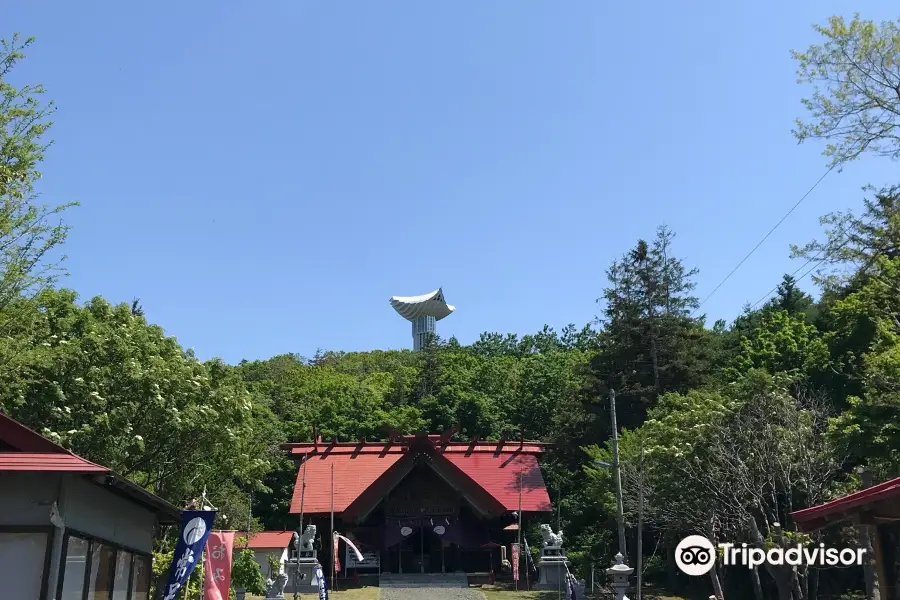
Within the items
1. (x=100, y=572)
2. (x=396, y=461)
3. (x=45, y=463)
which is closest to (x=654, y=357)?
(x=396, y=461)

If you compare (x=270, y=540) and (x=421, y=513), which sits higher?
(x=421, y=513)

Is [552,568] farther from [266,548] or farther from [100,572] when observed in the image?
[100,572]

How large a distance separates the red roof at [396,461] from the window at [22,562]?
2244cm

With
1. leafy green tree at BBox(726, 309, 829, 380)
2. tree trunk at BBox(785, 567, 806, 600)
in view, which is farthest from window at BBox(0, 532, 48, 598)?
leafy green tree at BBox(726, 309, 829, 380)

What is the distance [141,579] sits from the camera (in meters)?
13.1

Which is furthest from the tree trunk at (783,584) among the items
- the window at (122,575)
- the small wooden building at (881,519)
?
the window at (122,575)

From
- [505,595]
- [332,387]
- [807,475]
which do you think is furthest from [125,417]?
[332,387]

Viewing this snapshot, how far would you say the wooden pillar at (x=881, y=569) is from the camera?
1009 centimetres

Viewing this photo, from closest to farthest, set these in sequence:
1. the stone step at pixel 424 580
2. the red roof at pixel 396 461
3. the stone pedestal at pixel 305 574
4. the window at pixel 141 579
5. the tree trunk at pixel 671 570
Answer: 1. the window at pixel 141 579
2. the stone pedestal at pixel 305 574
3. the tree trunk at pixel 671 570
4. the stone step at pixel 424 580
5. the red roof at pixel 396 461

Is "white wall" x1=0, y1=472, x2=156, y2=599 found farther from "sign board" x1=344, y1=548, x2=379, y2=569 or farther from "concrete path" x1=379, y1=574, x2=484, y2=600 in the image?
"sign board" x1=344, y1=548, x2=379, y2=569

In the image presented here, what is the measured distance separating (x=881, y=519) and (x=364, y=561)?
25185mm

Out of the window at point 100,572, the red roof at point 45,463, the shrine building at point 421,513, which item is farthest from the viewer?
the shrine building at point 421,513

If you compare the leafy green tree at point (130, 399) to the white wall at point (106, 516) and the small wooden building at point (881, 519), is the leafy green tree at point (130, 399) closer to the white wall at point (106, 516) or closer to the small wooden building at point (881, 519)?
the white wall at point (106, 516)

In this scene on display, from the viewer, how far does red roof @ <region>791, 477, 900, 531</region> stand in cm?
939
